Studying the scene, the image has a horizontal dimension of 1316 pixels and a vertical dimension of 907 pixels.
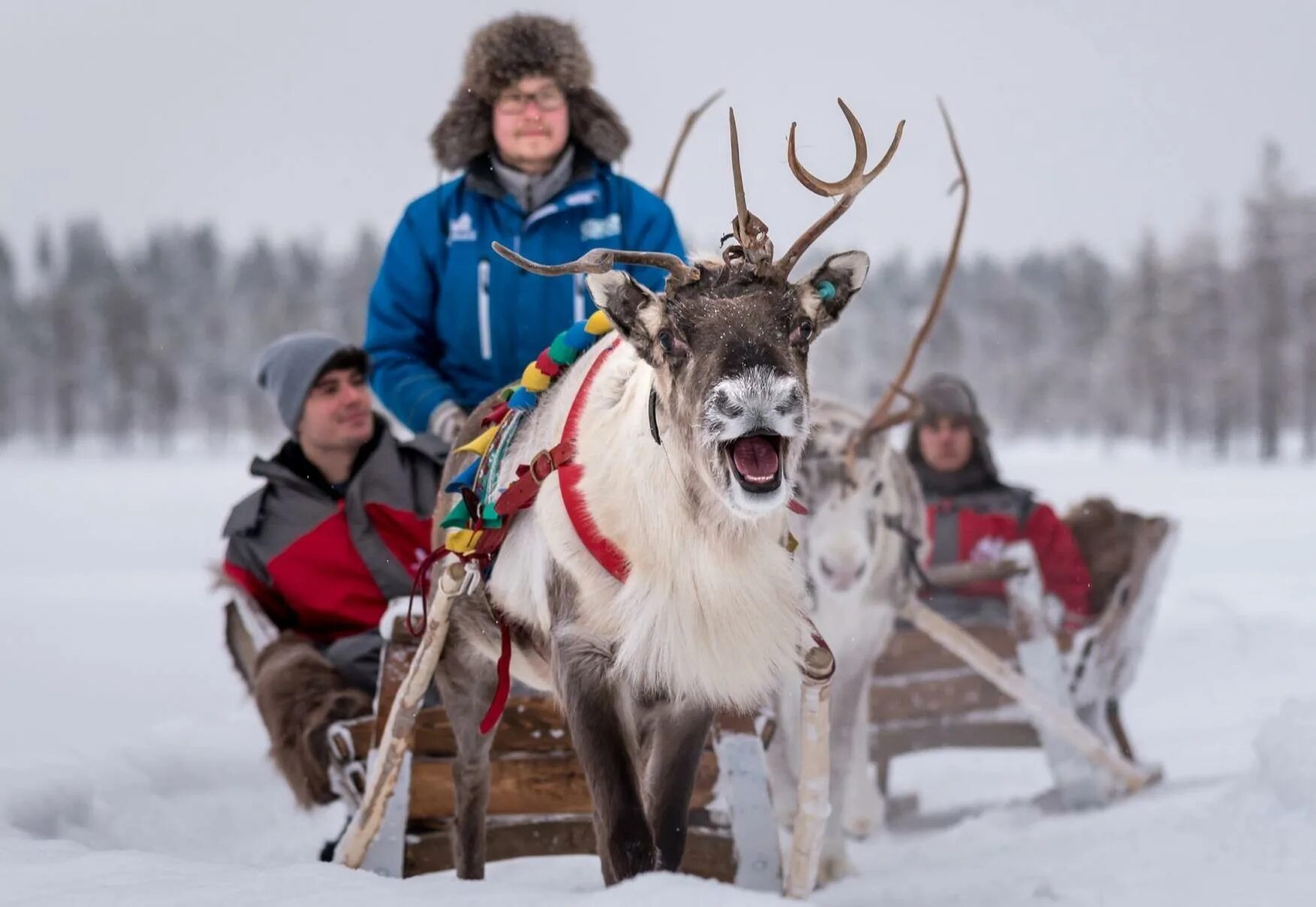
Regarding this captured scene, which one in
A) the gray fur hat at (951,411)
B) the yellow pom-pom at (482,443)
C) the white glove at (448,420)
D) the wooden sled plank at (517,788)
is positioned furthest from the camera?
the gray fur hat at (951,411)

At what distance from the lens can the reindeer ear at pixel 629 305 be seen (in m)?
2.75

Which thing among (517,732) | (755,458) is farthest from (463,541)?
(755,458)

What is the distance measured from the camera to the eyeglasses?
4484 millimetres

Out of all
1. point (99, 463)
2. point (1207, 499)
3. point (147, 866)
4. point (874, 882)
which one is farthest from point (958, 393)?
point (99, 463)

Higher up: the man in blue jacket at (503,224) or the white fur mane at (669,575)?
the man in blue jacket at (503,224)

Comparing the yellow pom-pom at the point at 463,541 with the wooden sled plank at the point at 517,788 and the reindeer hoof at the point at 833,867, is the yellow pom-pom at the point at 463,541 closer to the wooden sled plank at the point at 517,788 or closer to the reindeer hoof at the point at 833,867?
the wooden sled plank at the point at 517,788

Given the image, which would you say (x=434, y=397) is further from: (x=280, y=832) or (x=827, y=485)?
(x=280, y=832)

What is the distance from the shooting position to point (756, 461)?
254 centimetres

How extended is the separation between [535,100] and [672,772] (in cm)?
239

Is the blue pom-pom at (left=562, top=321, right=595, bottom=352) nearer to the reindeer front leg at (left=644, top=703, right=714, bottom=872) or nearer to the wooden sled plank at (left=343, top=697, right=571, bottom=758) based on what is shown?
the reindeer front leg at (left=644, top=703, right=714, bottom=872)

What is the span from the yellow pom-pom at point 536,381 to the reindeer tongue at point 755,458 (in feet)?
3.42

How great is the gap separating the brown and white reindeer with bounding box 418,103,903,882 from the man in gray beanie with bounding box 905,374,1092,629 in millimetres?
3953

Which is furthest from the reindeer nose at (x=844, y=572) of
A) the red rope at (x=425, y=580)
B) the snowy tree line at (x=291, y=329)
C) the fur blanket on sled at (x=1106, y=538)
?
the snowy tree line at (x=291, y=329)

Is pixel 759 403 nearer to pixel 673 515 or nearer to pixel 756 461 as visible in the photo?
pixel 756 461
